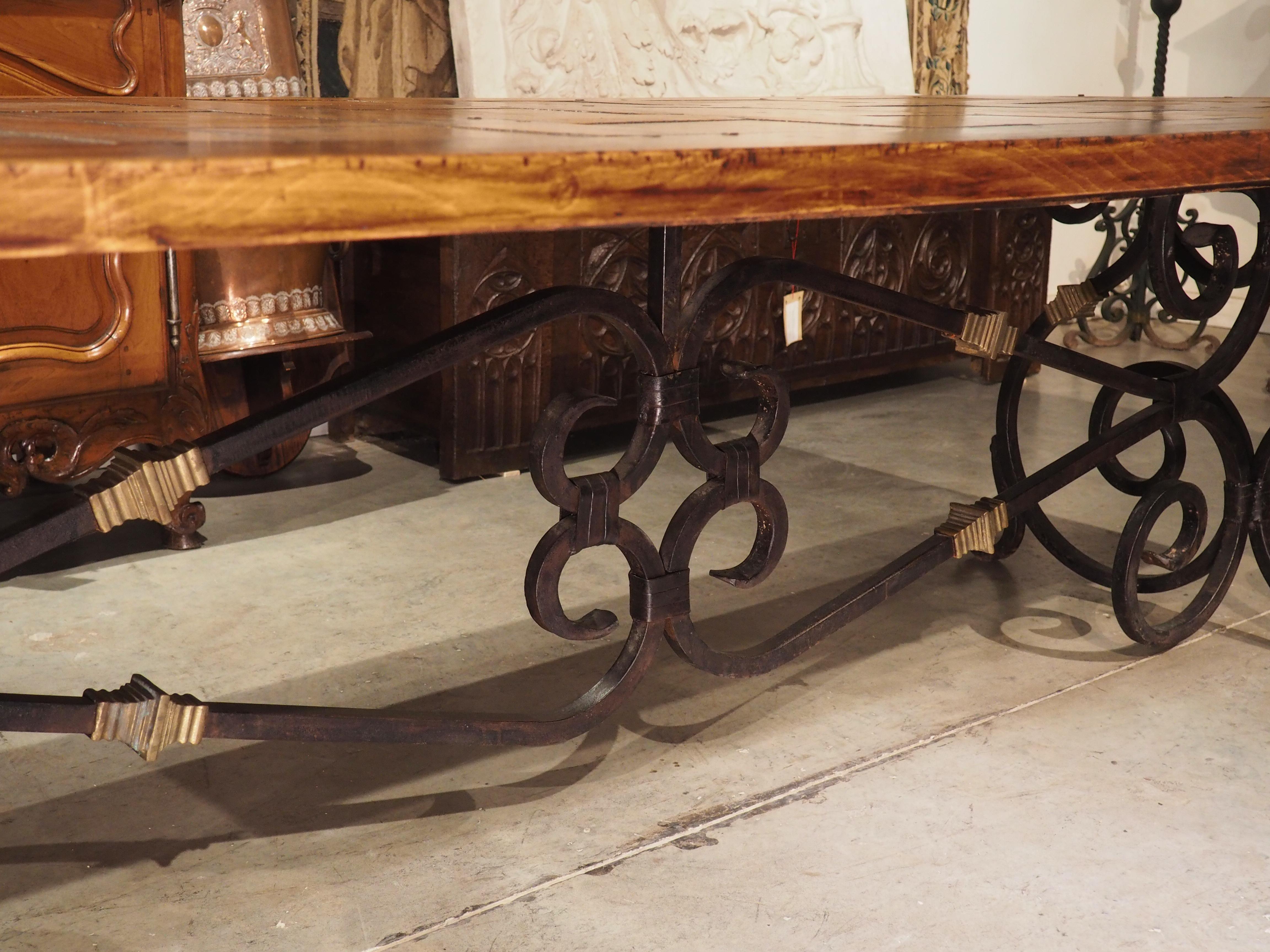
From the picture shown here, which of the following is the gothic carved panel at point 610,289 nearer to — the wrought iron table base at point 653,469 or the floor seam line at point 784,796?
the wrought iron table base at point 653,469

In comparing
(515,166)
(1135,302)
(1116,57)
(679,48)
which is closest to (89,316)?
→ (515,166)

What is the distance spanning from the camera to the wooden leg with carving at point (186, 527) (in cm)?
250

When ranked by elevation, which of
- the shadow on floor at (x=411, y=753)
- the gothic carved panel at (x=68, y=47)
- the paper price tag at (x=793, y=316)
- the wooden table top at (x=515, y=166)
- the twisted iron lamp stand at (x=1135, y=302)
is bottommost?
the shadow on floor at (x=411, y=753)

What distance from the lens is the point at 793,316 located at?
6.61 feet

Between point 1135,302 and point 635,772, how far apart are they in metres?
3.82

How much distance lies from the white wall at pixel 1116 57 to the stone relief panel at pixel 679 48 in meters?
0.83

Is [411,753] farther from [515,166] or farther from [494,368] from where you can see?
[494,368]

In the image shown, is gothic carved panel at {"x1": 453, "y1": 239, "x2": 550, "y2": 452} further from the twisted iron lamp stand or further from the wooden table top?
the twisted iron lamp stand

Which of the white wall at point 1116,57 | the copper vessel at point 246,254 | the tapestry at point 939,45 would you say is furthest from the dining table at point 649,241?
the white wall at point 1116,57

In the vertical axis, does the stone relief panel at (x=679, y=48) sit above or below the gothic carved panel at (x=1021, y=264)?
above

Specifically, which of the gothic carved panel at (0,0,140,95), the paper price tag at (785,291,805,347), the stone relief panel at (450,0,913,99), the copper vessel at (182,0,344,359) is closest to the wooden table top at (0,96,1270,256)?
the paper price tag at (785,291,805,347)

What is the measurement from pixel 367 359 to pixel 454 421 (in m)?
0.48

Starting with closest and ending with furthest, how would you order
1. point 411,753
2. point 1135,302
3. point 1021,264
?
1. point 411,753
2. point 1021,264
3. point 1135,302

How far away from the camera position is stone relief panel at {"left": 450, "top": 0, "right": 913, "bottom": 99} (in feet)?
10.9
